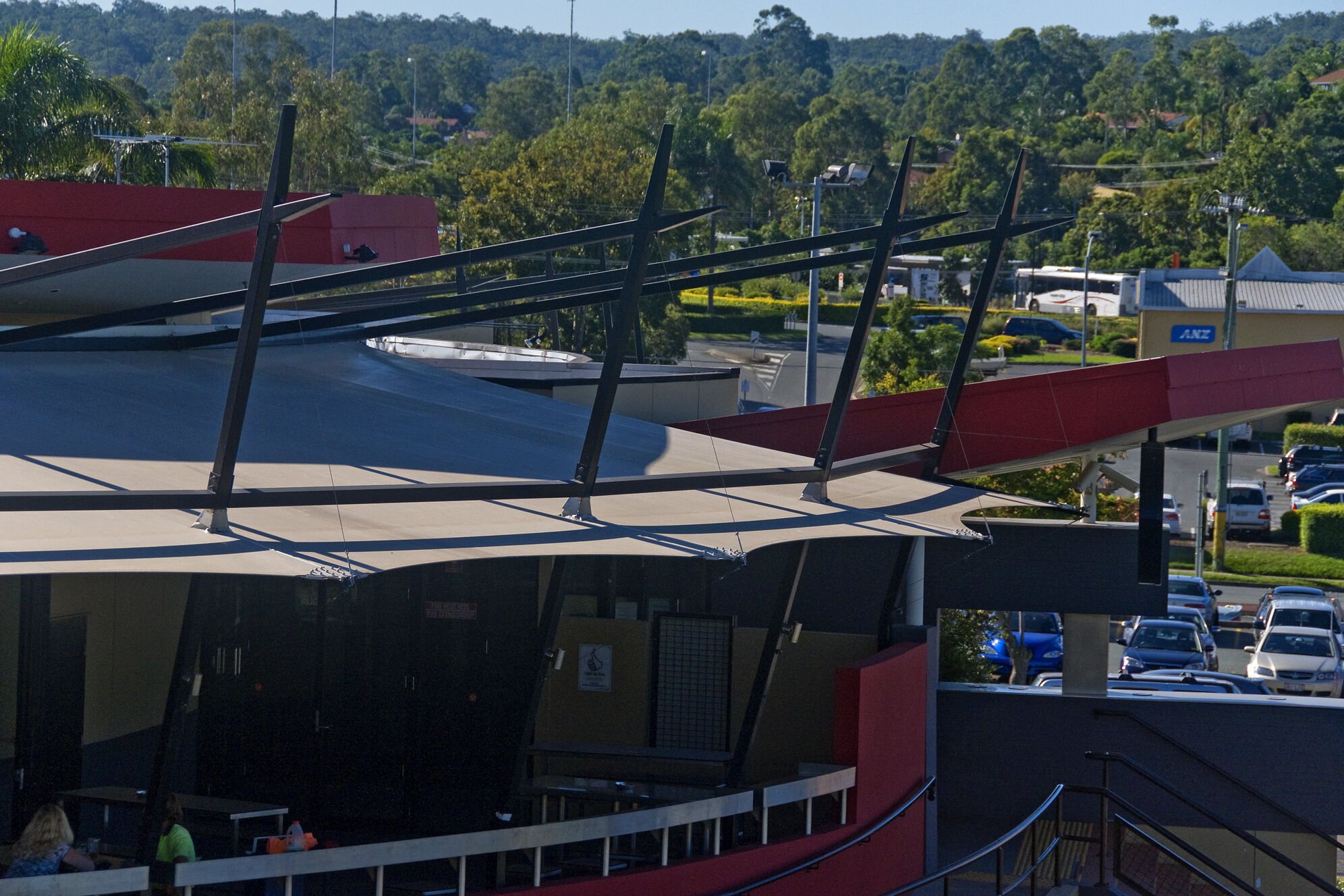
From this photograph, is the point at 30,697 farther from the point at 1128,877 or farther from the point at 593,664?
the point at 1128,877

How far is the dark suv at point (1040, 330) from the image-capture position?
64.1 metres

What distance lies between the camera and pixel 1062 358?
60.2 metres

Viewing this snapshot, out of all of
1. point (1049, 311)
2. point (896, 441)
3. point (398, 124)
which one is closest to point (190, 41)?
point (1049, 311)

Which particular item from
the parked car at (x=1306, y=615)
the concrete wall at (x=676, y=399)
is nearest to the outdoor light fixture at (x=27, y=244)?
the concrete wall at (x=676, y=399)

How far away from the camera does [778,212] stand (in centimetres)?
7894

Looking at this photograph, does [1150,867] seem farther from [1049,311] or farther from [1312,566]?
[1049,311]

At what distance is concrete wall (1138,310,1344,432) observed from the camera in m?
49.5

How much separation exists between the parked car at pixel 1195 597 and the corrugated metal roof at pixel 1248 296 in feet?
75.6

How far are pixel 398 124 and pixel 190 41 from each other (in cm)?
7121

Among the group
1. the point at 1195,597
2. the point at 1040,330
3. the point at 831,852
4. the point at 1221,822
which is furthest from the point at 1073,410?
the point at 1040,330

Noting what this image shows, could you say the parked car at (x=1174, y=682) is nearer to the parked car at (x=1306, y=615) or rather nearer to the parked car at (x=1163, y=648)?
the parked car at (x=1163, y=648)

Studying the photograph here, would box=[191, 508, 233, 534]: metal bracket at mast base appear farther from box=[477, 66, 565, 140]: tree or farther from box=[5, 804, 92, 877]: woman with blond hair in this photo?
box=[477, 66, 565, 140]: tree

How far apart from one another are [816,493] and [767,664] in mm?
1338

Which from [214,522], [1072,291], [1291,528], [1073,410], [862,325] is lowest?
[1291,528]
